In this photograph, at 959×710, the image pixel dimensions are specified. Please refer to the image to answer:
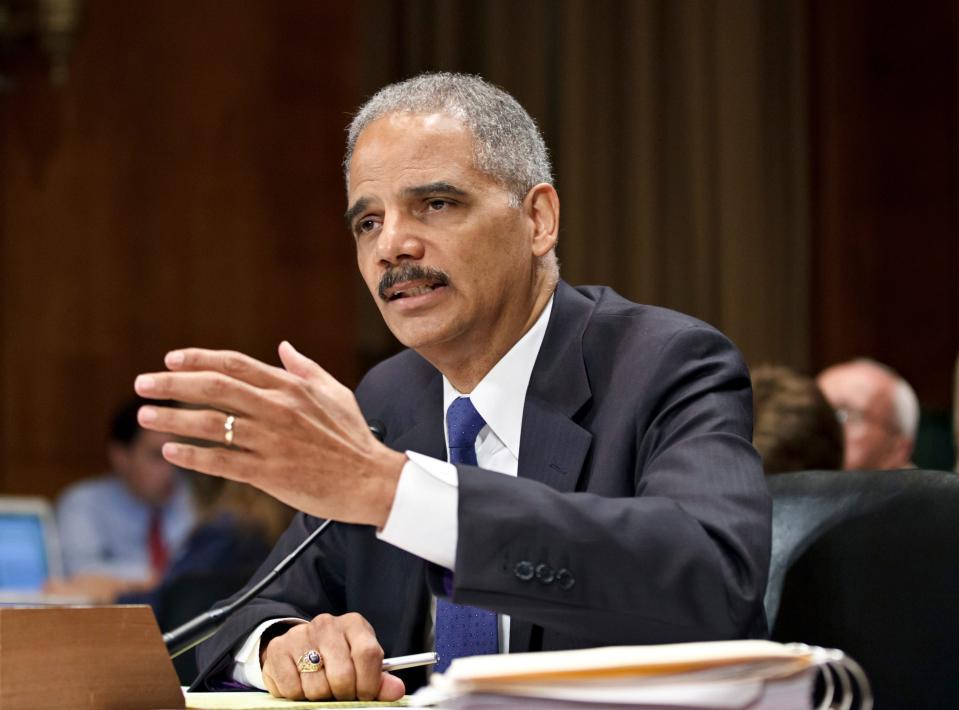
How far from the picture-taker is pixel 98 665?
1305 millimetres

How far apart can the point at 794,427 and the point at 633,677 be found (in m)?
2.04

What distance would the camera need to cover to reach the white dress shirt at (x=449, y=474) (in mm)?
1325

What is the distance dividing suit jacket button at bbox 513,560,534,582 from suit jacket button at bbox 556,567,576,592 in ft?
0.10

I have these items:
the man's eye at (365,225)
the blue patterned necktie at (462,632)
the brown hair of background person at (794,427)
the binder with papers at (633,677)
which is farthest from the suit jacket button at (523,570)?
the brown hair of background person at (794,427)

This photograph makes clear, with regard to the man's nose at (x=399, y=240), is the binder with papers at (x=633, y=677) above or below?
below

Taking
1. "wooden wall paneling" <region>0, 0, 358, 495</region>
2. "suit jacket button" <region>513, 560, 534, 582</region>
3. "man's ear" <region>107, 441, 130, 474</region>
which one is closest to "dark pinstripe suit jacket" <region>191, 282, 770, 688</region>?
"suit jacket button" <region>513, 560, 534, 582</region>

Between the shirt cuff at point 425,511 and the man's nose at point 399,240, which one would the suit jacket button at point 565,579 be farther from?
the man's nose at point 399,240

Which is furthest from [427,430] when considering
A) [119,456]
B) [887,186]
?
[887,186]

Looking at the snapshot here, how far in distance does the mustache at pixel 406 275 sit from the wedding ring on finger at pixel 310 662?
501 mm

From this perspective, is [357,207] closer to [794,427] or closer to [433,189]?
[433,189]

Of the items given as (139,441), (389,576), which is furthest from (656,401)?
(139,441)

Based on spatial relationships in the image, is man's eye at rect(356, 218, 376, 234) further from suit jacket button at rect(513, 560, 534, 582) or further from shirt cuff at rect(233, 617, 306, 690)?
suit jacket button at rect(513, 560, 534, 582)

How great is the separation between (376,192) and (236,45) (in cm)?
440

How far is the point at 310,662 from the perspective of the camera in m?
1.58
